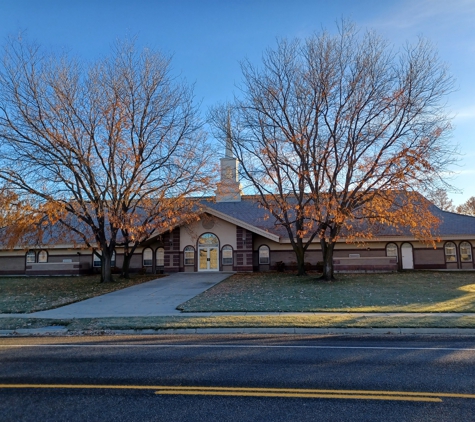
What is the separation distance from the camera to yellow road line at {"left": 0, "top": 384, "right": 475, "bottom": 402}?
542cm

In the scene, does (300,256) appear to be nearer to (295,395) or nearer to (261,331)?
(261,331)

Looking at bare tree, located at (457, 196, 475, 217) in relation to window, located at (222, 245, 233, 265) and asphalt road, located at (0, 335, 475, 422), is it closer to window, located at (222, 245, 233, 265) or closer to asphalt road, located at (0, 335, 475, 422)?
window, located at (222, 245, 233, 265)

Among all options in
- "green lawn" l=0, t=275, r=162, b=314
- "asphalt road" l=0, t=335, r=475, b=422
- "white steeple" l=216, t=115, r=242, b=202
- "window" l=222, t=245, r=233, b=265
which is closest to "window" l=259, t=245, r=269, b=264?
"window" l=222, t=245, r=233, b=265

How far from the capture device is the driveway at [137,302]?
13.7m

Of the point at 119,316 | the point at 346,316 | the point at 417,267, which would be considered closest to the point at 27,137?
the point at 119,316

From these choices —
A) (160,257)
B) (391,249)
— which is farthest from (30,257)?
(391,249)

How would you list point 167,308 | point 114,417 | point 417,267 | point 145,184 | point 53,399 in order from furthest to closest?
point 417,267
point 145,184
point 167,308
point 53,399
point 114,417

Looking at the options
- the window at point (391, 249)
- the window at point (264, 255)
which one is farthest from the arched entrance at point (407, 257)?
the window at point (264, 255)

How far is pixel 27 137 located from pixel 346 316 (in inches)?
728

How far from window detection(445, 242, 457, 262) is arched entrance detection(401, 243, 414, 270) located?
274cm

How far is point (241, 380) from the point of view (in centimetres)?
622

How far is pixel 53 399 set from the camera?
543 centimetres

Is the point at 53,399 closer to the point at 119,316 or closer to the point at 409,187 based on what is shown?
the point at 119,316

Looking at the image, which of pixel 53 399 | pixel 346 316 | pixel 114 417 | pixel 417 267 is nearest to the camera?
pixel 114 417
